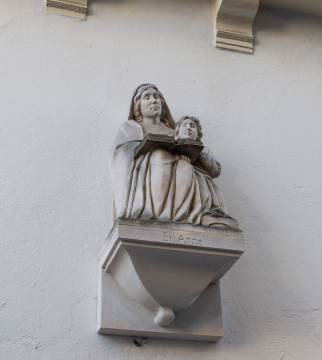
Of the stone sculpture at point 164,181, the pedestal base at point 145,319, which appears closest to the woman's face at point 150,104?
the stone sculpture at point 164,181

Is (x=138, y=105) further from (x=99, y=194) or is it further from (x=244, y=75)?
(x=244, y=75)

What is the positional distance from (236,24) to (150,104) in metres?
1.16

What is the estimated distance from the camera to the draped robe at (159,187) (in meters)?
3.37

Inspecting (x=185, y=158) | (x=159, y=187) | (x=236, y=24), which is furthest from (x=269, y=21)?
(x=159, y=187)

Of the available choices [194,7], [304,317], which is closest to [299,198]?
[304,317]

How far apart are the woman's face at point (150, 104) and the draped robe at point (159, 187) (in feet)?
0.82

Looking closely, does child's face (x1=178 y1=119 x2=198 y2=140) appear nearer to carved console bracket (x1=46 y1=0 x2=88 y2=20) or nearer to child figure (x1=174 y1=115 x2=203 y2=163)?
child figure (x1=174 y1=115 x2=203 y2=163)

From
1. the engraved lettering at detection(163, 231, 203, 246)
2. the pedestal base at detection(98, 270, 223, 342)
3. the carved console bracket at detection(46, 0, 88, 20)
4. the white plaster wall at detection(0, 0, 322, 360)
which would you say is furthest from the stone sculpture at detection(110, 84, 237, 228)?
the carved console bracket at detection(46, 0, 88, 20)

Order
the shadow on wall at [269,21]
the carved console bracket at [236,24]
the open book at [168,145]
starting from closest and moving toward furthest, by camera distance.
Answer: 1. the open book at [168,145]
2. the carved console bracket at [236,24]
3. the shadow on wall at [269,21]

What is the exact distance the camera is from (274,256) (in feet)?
12.6

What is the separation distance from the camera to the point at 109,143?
13.1 ft

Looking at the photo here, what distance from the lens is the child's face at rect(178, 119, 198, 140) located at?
12.1 ft

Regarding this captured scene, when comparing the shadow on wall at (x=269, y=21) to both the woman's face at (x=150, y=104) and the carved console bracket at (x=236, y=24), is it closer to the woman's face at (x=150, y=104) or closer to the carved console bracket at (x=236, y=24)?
the carved console bracket at (x=236, y=24)

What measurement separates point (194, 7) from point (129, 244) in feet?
6.94
